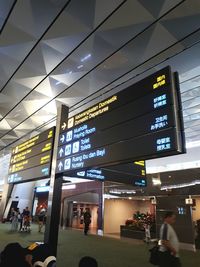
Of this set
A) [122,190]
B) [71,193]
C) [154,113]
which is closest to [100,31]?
[154,113]

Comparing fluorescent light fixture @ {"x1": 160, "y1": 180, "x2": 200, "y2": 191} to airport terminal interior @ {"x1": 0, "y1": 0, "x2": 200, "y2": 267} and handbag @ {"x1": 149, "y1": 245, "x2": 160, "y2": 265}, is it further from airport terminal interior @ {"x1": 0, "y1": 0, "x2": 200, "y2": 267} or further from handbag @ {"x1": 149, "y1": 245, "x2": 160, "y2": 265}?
handbag @ {"x1": 149, "y1": 245, "x2": 160, "y2": 265}

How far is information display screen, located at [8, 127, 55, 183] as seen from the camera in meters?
5.91

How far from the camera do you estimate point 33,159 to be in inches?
256

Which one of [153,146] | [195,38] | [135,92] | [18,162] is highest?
[195,38]

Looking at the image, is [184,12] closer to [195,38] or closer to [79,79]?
[195,38]

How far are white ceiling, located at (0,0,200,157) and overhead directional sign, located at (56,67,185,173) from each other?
130 cm

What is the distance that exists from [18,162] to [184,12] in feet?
19.1

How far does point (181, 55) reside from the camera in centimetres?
530

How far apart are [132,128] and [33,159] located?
12.0 ft

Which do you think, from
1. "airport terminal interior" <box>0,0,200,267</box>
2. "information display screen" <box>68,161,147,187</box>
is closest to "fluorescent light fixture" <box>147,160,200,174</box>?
"airport terminal interior" <box>0,0,200,267</box>

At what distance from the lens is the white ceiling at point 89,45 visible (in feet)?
14.0

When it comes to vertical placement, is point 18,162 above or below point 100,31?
below

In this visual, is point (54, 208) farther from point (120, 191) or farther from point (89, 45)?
point (120, 191)

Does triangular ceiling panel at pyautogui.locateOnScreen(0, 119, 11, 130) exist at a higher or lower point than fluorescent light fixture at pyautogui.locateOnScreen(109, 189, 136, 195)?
higher
